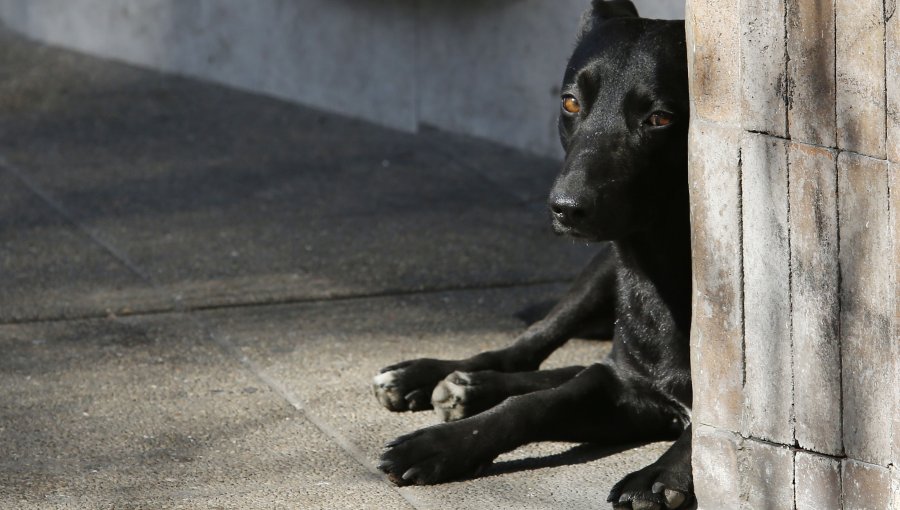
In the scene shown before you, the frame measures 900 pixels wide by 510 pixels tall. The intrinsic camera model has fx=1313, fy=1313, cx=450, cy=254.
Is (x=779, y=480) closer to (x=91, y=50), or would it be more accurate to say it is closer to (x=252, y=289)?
(x=252, y=289)

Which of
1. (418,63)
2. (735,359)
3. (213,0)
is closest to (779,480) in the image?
(735,359)

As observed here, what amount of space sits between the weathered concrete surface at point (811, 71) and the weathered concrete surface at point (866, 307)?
84 millimetres

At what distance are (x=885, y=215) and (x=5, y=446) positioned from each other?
7.41ft

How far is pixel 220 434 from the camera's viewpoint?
3.53 meters

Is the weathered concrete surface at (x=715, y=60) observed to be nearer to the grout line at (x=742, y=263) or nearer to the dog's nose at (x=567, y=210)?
the grout line at (x=742, y=263)

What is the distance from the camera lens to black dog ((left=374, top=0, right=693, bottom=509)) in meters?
3.20

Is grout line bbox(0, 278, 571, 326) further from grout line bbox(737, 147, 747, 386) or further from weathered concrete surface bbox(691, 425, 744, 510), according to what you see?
grout line bbox(737, 147, 747, 386)

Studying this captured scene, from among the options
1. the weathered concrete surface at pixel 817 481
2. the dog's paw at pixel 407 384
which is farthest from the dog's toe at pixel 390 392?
the weathered concrete surface at pixel 817 481

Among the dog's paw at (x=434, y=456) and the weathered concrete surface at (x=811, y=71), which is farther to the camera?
the dog's paw at (x=434, y=456)

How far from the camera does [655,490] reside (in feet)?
9.78

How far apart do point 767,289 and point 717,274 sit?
4.8 inches

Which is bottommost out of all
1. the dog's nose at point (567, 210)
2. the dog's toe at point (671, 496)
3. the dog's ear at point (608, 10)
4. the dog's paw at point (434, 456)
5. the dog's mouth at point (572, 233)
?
the dog's toe at point (671, 496)

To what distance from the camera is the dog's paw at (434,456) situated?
10.5 feet

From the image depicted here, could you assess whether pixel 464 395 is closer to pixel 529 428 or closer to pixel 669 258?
pixel 529 428
